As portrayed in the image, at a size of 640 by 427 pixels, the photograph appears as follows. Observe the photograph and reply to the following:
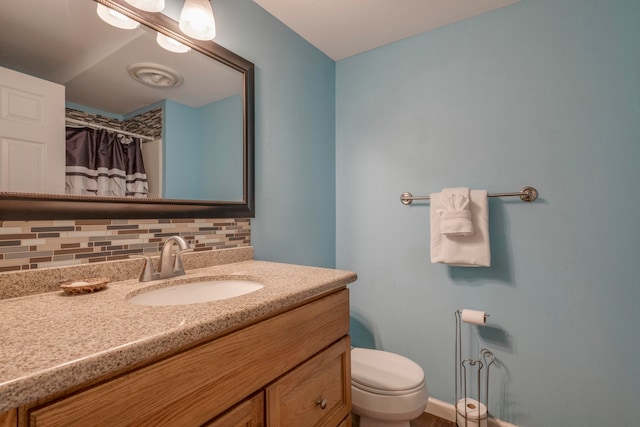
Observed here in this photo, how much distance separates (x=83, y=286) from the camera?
798mm

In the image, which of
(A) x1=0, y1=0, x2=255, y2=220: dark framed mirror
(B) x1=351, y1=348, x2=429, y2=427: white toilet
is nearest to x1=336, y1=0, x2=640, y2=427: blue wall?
(B) x1=351, y1=348, x2=429, y2=427: white toilet

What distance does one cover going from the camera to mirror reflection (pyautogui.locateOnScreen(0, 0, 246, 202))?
0.81m

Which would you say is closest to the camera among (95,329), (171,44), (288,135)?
(95,329)

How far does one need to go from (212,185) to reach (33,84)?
23.7 inches

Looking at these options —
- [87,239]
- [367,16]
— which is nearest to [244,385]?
[87,239]

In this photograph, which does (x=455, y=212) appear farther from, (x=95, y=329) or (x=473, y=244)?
(x=95, y=329)

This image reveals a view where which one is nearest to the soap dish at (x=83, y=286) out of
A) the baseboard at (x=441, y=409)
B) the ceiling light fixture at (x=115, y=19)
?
the ceiling light fixture at (x=115, y=19)

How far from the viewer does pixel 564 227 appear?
4.50 feet

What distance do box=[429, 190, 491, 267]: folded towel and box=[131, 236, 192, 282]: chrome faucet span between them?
120 centimetres

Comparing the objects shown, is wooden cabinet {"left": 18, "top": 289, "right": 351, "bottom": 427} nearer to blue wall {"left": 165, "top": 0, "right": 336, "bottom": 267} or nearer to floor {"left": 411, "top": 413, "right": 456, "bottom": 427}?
blue wall {"left": 165, "top": 0, "right": 336, "bottom": 267}

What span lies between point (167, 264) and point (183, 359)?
0.53 m

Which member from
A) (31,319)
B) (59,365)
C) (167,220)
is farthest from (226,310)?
(167,220)

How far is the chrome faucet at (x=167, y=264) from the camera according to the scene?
0.98 metres

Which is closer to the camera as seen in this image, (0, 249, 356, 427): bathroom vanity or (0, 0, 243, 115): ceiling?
(0, 249, 356, 427): bathroom vanity
